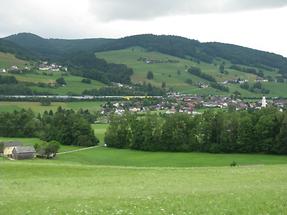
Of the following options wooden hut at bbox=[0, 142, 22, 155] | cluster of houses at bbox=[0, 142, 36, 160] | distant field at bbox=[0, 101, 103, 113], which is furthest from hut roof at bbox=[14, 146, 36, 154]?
distant field at bbox=[0, 101, 103, 113]

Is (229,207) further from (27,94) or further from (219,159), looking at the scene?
(27,94)

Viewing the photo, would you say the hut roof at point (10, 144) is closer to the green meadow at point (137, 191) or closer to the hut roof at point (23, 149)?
the hut roof at point (23, 149)

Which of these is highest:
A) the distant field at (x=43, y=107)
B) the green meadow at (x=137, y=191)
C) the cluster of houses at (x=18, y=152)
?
the green meadow at (x=137, y=191)

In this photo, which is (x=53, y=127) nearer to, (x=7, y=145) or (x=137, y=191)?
(x=7, y=145)

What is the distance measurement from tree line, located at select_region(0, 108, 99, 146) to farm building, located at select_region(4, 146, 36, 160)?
20124 millimetres

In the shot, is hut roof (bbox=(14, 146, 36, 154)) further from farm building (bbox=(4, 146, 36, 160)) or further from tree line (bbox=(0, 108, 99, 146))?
tree line (bbox=(0, 108, 99, 146))

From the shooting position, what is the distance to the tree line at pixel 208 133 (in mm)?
84438

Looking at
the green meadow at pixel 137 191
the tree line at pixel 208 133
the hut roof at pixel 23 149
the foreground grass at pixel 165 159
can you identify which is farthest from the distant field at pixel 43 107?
the green meadow at pixel 137 191

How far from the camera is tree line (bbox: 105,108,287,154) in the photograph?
277 feet

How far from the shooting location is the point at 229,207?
18922mm

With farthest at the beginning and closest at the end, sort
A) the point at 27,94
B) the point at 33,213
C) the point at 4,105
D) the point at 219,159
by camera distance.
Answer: the point at 27,94 < the point at 4,105 < the point at 219,159 < the point at 33,213

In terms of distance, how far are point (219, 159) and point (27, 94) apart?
131 metres

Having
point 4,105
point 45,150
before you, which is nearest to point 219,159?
point 45,150

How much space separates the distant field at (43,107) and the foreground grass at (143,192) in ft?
403
